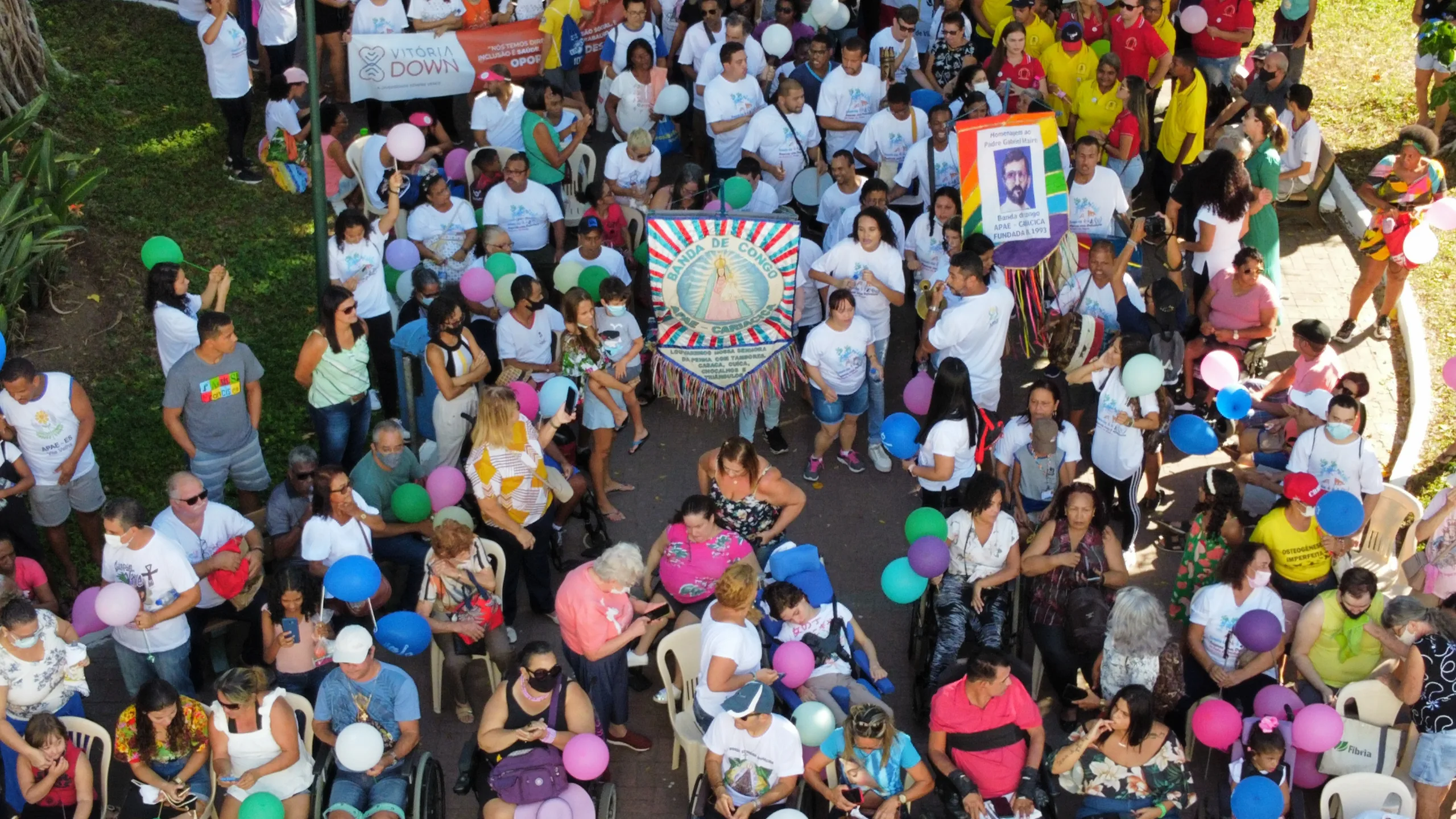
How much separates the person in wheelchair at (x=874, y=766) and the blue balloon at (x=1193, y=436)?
10.4ft

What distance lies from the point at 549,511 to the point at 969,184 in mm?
3591

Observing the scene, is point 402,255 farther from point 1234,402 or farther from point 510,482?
point 1234,402

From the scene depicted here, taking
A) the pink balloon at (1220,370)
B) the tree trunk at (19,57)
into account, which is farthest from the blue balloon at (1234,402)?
the tree trunk at (19,57)

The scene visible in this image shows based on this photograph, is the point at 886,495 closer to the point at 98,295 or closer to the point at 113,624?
the point at 113,624

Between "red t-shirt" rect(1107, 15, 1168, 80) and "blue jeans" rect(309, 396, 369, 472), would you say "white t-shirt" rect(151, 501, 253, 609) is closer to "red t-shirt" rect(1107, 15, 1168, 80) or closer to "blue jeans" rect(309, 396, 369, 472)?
"blue jeans" rect(309, 396, 369, 472)

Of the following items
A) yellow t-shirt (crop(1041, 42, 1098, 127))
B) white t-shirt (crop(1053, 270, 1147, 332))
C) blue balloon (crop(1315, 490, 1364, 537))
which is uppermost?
yellow t-shirt (crop(1041, 42, 1098, 127))

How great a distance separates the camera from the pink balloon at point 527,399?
9125 mm

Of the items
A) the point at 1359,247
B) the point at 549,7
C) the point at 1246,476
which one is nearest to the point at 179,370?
the point at 549,7

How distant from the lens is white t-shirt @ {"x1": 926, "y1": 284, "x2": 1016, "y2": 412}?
980 centimetres

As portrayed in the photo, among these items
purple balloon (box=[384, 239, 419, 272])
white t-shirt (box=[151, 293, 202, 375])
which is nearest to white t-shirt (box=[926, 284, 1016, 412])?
purple balloon (box=[384, 239, 419, 272])

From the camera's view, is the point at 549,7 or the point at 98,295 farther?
the point at 549,7

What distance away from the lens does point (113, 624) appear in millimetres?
7691

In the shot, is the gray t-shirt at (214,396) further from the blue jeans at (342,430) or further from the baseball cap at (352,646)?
the baseball cap at (352,646)

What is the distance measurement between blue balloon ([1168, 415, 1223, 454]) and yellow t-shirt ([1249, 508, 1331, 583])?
1002 millimetres
